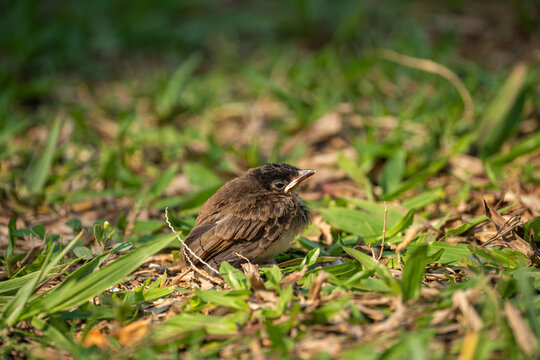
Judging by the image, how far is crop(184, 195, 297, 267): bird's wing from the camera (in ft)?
10.7

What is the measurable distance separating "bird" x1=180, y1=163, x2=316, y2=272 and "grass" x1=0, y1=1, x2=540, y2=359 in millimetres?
157

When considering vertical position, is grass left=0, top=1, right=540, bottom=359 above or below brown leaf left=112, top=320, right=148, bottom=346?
above

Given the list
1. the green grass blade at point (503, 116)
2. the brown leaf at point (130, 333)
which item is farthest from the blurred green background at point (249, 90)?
the brown leaf at point (130, 333)

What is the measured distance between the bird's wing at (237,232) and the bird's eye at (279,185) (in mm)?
274

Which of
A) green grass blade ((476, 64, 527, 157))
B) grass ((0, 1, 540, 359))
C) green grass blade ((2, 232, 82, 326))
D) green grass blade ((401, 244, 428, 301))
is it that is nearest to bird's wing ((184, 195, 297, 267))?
grass ((0, 1, 540, 359))

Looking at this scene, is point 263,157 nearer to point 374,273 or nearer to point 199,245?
point 199,245

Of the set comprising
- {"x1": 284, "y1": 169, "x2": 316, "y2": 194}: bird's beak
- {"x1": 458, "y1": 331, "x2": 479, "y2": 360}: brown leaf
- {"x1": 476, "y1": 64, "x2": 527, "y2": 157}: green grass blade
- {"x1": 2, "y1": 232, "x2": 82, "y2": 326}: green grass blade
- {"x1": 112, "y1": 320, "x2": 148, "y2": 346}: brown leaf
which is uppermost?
{"x1": 476, "y1": 64, "x2": 527, "y2": 157}: green grass blade

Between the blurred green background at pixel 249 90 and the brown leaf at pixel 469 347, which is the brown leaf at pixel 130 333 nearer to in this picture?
the brown leaf at pixel 469 347

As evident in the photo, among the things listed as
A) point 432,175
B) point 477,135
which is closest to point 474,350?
point 432,175

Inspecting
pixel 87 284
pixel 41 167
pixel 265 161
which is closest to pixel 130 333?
pixel 87 284

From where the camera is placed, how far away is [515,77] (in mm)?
4559

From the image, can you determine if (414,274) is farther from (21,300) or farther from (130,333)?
(21,300)

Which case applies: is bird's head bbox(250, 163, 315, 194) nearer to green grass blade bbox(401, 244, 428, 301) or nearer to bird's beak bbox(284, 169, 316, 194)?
bird's beak bbox(284, 169, 316, 194)

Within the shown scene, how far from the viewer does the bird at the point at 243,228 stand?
325cm
